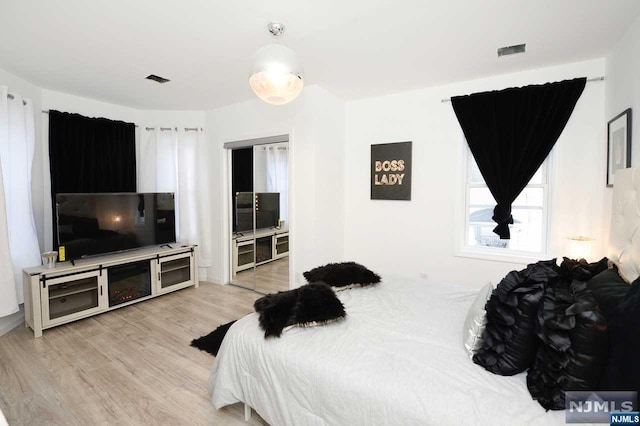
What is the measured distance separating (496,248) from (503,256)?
0.45ft

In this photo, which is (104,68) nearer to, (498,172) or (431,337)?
(431,337)

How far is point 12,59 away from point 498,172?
4.87 metres

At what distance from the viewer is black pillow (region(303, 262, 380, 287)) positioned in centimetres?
241

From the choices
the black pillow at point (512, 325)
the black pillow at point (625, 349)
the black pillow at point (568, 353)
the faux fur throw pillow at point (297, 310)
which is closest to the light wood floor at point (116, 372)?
the faux fur throw pillow at point (297, 310)

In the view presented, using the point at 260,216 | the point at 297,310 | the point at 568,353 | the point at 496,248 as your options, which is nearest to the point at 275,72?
the point at 297,310

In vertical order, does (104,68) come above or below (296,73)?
above

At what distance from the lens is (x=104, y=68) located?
291 cm

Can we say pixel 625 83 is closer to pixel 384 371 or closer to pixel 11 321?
pixel 384 371

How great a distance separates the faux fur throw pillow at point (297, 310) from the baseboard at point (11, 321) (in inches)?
119

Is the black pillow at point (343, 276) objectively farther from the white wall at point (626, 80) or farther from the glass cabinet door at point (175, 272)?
the glass cabinet door at point (175, 272)

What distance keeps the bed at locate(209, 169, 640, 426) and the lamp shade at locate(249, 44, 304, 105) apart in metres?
1.45

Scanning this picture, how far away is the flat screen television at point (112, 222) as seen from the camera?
3234 mm

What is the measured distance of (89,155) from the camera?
3.78 m

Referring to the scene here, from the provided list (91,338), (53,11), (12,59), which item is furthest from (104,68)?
(91,338)
